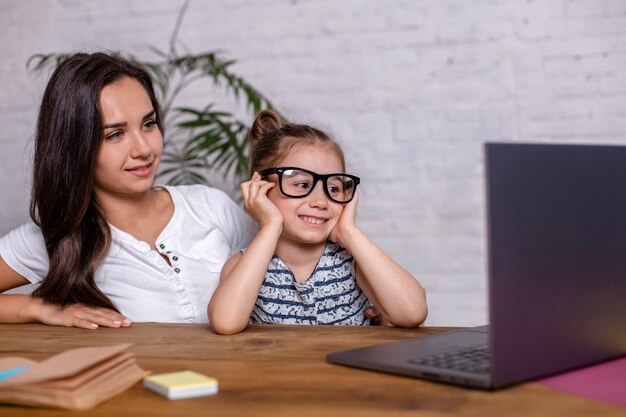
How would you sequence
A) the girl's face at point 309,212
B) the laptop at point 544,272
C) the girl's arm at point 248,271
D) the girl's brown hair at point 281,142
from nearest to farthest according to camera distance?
the laptop at point 544,272, the girl's arm at point 248,271, the girl's face at point 309,212, the girl's brown hair at point 281,142

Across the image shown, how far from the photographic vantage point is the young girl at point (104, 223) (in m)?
1.80

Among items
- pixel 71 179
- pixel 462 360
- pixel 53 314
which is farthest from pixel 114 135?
pixel 462 360

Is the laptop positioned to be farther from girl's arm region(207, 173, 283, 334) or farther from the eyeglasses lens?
the eyeglasses lens

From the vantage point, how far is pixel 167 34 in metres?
3.38

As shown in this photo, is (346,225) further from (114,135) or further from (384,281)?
(114,135)

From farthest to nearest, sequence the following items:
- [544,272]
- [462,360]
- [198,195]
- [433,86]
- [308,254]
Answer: [433,86]
[198,195]
[308,254]
[462,360]
[544,272]

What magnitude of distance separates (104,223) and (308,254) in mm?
516

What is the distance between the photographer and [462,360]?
103cm

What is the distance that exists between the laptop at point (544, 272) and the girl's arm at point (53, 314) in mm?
659

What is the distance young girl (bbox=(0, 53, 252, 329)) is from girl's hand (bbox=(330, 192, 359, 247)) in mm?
428

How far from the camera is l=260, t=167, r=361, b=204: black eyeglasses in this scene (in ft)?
5.37

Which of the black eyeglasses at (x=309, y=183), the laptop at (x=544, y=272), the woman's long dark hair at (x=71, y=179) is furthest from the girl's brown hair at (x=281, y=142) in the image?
the laptop at (x=544, y=272)

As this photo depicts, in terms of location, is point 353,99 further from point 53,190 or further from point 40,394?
point 40,394

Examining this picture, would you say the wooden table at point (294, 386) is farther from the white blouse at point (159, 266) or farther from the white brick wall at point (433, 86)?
the white brick wall at point (433, 86)
